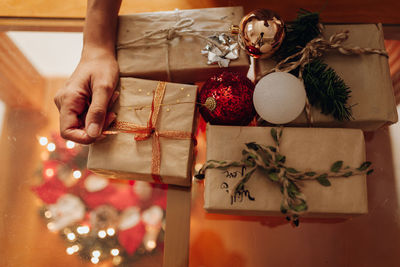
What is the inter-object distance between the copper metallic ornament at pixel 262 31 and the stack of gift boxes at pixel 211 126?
3.0 inches

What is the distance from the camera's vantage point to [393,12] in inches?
37.0

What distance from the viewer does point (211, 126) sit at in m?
0.69

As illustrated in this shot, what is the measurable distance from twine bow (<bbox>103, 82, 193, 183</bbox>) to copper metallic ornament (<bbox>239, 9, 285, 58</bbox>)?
0.87 ft

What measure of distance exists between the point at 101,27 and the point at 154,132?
35cm

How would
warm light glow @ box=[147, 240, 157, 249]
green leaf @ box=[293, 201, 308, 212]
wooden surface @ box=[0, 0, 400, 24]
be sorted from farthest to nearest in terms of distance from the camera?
wooden surface @ box=[0, 0, 400, 24] < warm light glow @ box=[147, 240, 157, 249] < green leaf @ box=[293, 201, 308, 212]

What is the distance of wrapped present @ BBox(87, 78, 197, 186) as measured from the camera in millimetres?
724

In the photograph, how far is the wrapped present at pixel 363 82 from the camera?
711 mm

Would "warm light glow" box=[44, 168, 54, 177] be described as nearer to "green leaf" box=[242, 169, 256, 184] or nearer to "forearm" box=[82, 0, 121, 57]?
"forearm" box=[82, 0, 121, 57]

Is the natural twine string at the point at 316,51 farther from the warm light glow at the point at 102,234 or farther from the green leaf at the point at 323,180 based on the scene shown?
the warm light glow at the point at 102,234

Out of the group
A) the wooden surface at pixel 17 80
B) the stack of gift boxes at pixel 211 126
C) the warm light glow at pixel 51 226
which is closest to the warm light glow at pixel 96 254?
the warm light glow at pixel 51 226

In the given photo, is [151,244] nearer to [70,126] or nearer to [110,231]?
[110,231]

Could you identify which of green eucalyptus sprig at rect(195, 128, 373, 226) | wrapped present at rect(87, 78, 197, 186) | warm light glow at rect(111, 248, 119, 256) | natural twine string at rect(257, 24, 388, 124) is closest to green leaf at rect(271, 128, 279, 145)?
green eucalyptus sprig at rect(195, 128, 373, 226)

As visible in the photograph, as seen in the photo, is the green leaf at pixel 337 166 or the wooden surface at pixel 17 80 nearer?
the green leaf at pixel 337 166

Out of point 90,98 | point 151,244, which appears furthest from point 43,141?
point 151,244
